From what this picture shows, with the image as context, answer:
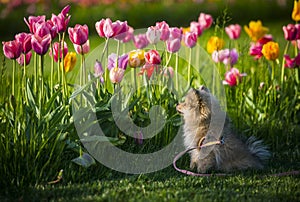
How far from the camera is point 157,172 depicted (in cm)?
421

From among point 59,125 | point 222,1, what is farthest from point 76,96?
point 222,1

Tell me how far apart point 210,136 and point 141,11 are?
6.37 metres

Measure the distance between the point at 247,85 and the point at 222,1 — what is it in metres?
5.63

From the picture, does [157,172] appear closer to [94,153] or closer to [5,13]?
[94,153]

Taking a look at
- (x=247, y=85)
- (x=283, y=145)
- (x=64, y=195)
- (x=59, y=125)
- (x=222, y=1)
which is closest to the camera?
(x=64, y=195)

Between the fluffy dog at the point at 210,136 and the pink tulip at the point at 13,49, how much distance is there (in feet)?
3.79

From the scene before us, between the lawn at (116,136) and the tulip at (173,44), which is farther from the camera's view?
the tulip at (173,44)

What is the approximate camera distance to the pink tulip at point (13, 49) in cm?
390

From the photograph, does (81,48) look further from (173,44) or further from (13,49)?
(173,44)

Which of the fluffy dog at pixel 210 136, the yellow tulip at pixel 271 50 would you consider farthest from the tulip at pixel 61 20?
the yellow tulip at pixel 271 50

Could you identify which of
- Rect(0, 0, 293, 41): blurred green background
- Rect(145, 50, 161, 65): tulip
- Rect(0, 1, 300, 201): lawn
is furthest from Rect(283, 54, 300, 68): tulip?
Rect(0, 0, 293, 41): blurred green background

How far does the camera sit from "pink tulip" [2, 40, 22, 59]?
390 centimetres

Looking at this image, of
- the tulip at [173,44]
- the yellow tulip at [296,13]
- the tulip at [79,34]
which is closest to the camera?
the tulip at [79,34]

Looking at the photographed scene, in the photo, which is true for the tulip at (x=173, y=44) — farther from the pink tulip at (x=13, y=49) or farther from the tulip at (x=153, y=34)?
the pink tulip at (x=13, y=49)
